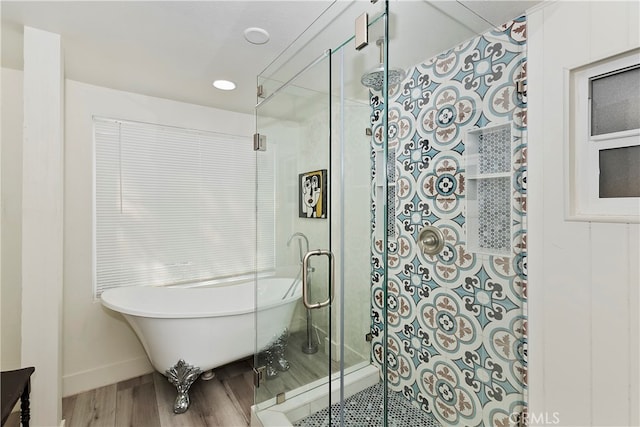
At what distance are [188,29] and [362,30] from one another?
Answer: 40.5 inches

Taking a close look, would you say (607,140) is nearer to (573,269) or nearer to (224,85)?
(573,269)

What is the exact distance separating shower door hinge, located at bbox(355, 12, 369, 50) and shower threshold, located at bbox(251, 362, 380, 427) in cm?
142

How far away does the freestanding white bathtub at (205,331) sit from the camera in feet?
6.32

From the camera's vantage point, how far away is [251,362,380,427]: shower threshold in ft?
4.72

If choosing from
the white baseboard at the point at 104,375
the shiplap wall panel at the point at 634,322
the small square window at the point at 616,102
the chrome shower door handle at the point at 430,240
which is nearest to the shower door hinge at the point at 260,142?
the chrome shower door handle at the point at 430,240

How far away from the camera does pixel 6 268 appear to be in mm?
2020

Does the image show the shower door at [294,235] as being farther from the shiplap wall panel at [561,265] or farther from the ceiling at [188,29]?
the shiplap wall panel at [561,265]

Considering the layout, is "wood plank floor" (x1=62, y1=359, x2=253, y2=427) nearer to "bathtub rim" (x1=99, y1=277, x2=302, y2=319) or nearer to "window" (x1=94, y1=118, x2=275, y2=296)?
"bathtub rim" (x1=99, y1=277, x2=302, y2=319)

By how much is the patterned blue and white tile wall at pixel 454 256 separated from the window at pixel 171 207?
0.91m

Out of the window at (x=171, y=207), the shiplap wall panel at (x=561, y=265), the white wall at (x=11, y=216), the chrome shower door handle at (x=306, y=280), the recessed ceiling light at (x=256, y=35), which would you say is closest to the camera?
the shiplap wall panel at (x=561, y=265)

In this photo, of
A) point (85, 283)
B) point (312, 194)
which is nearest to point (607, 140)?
point (312, 194)

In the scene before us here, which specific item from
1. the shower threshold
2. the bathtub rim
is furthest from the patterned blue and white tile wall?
the bathtub rim

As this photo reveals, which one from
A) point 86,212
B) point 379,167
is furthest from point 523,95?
point 86,212

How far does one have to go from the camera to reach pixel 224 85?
7.70 ft
